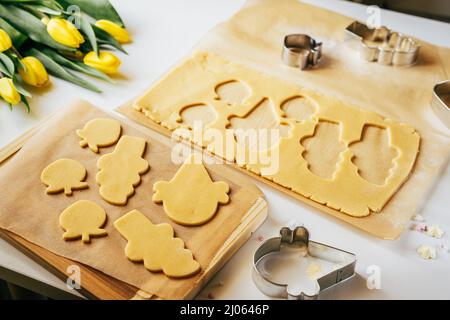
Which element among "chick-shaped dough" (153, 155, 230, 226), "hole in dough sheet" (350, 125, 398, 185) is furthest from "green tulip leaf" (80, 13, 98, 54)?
"hole in dough sheet" (350, 125, 398, 185)

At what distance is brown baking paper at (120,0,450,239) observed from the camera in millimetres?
908

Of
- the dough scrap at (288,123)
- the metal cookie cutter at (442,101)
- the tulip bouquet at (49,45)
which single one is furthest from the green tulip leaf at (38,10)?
the metal cookie cutter at (442,101)

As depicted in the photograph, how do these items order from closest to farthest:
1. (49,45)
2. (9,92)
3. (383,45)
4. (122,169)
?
(122,169)
(9,92)
(49,45)
(383,45)

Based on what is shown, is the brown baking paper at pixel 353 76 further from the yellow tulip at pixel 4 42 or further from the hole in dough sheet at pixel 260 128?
the yellow tulip at pixel 4 42

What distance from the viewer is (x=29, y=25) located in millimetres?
1129

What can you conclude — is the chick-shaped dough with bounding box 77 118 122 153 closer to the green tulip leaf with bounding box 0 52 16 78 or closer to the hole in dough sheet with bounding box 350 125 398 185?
the green tulip leaf with bounding box 0 52 16 78

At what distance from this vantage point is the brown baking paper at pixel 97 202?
0.76m

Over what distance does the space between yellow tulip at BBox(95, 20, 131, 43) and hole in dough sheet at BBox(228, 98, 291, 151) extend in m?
0.33

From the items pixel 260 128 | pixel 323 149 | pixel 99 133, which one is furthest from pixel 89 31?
pixel 323 149

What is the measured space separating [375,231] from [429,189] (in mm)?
145

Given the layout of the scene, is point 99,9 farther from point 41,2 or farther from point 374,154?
point 374,154

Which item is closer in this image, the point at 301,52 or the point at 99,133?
the point at 99,133

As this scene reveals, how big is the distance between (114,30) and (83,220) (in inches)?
20.5

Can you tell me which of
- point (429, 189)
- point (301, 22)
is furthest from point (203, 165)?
point (301, 22)
